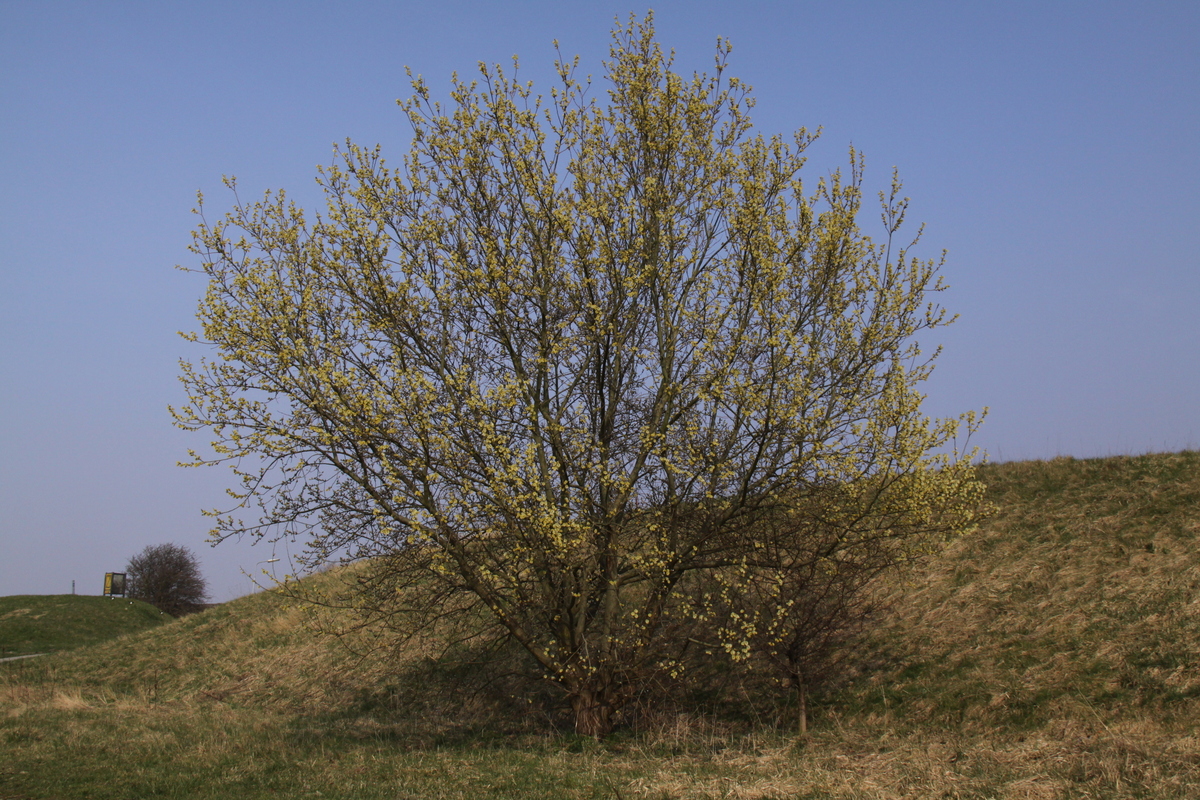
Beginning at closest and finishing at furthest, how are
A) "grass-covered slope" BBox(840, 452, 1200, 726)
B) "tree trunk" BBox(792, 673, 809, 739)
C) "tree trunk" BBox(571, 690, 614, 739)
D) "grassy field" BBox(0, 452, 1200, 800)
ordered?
"grassy field" BBox(0, 452, 1200, 800) → "grass-covered slope" BBox(840, 452, 1200, 726) → "tree trunk" BBox(792, 673, 809, 739) → "tree trunk" BBox(571, 690, 614, 739)

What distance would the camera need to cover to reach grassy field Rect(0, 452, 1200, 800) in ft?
28.1

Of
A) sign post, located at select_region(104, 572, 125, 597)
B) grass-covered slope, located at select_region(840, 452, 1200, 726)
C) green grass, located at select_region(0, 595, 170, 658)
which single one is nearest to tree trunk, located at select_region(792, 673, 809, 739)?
grass-covered slope, located at select_region(840, 452, 1200, 726)

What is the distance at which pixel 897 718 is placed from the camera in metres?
11.9

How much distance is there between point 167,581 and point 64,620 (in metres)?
20.9

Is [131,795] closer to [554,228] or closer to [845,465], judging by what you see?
[554,228]

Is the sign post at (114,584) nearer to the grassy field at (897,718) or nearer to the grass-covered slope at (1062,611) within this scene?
the grassy field at (897,718)

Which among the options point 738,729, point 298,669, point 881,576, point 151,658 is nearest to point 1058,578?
point 881,576

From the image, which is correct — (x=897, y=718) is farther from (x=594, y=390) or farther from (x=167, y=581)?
(x=167, y=581)

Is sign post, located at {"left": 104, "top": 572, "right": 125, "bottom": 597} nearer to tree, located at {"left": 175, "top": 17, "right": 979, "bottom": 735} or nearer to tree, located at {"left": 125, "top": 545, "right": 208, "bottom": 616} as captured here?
tree, located at {"left": 125, "top": 545, "right": 208, "bottom": 616}

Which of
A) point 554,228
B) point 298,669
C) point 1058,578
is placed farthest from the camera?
point 298,669

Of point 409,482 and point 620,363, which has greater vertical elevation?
point 620,363

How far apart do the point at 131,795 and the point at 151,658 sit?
17.7 m

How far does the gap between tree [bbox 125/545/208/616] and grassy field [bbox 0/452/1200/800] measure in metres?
42.9

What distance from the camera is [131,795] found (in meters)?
9.84
